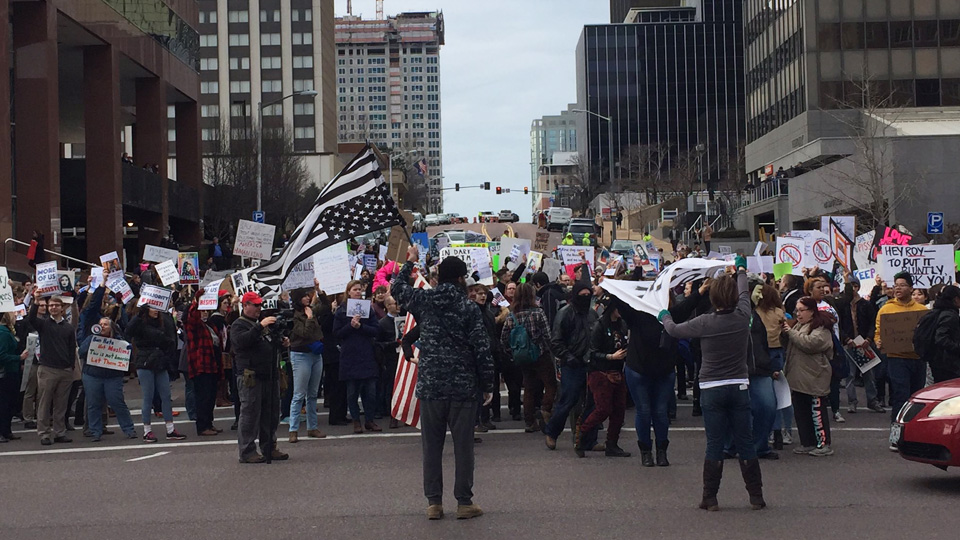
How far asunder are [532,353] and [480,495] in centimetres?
363

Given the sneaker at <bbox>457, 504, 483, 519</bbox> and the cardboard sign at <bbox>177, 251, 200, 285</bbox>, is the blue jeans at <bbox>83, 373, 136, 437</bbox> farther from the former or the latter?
the cardboard sign at <bbox>177, 251, 200, 285</bbox>

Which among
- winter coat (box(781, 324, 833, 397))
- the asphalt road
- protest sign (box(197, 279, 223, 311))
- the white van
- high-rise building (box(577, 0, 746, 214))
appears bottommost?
the asphalt road

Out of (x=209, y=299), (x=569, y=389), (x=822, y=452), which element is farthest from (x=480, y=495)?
(x=209, y=299)

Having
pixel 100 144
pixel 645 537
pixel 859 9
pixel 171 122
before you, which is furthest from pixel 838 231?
pixel 171 122

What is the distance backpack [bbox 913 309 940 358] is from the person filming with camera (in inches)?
255

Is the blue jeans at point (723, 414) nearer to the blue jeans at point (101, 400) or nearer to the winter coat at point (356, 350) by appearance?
the winter coat at point (356, 350)

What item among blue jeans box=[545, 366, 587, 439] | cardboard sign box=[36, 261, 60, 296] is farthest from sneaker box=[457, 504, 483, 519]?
cardboard sign box=[36, 261, 60, 296]

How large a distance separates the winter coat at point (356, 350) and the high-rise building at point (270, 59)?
4946 inches

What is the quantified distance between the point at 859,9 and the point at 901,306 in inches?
2186

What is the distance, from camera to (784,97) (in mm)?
70875

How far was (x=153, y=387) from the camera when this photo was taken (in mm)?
14930

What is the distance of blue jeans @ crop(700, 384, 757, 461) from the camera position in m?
9.07

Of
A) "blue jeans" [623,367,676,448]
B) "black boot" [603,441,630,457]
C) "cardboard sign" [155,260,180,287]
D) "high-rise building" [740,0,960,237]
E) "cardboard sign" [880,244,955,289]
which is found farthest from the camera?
"high-rise building" [740,0,960,237]

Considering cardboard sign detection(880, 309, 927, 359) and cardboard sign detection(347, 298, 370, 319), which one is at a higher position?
cardboard sign detection(347, 298, 370, 319)
